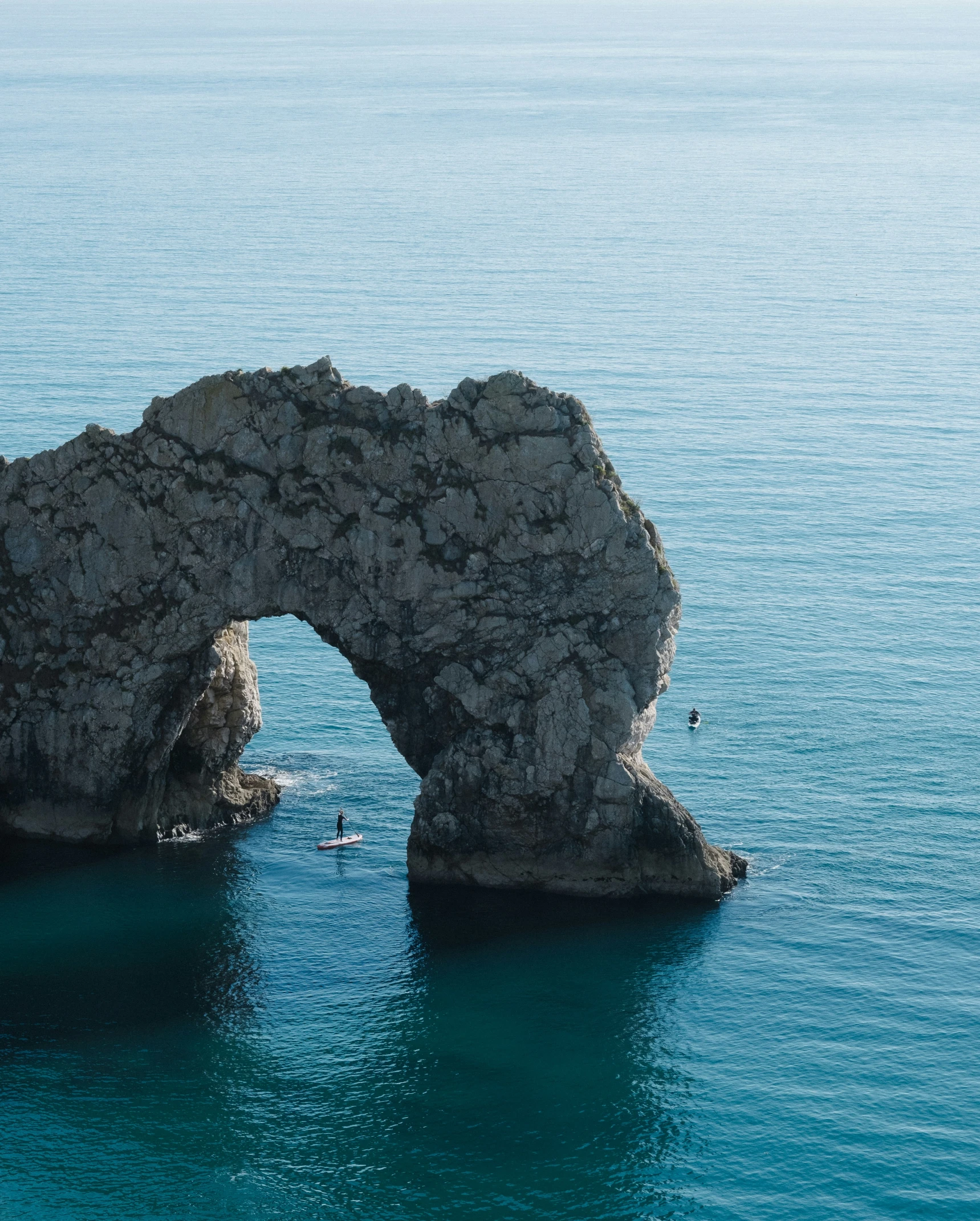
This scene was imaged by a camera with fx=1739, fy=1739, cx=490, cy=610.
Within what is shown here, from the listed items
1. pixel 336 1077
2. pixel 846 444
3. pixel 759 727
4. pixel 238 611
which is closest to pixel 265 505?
pixel 238 611

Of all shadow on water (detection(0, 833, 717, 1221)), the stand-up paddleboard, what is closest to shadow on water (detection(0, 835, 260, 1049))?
shadow on water (detection(0, 833, 717, 1221))

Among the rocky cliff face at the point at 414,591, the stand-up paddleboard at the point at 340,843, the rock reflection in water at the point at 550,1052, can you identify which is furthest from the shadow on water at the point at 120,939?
the rock reflection in water at the point at 550,1052

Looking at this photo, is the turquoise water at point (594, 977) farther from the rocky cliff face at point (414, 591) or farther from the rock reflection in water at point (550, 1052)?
the rocky cliff face at point (414, 591)

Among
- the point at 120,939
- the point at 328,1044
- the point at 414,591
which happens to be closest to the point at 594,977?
the point at 328,1044

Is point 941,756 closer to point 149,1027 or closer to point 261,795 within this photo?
point 261,795

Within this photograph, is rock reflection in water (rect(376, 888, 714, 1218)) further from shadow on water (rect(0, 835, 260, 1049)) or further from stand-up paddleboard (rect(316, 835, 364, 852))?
shadow on water (rect(0, 835, 260, 1049))
